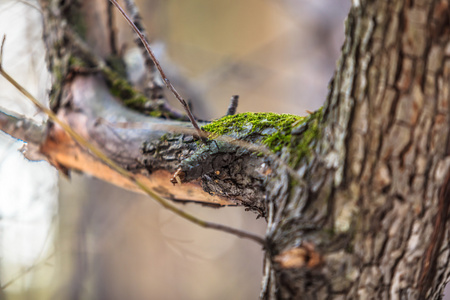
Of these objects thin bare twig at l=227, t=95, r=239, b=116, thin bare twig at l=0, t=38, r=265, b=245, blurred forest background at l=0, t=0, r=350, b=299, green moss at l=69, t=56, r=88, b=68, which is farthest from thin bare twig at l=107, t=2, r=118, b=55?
blurred forest background at l=0, t=0, r=350, b=299

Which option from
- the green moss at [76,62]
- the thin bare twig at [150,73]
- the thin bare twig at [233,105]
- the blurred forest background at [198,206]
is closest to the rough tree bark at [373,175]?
the thin bare twig at [233,105]

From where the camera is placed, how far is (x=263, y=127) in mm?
585

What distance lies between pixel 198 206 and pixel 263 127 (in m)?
1.86

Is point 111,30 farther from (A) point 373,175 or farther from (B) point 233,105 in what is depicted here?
(A) point 373,175

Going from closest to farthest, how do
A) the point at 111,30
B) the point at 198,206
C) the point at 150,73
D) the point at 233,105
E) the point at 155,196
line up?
1. the point at 155,196
2. the point at 233,105
3. the point at 150,73
4. the point at 111,30
5. the point at 198,206

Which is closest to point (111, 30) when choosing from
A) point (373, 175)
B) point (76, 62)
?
point (76, 62)

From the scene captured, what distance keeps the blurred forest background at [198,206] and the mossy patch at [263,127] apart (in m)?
1.35

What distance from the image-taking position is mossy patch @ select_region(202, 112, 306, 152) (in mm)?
531

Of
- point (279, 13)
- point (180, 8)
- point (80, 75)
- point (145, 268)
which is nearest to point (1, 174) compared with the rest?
point (80, 75)

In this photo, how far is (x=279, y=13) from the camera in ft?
8.30

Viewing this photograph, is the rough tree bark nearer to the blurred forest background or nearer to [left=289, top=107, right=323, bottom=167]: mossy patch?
[left=289, top=107, right=323, bottom=167]: mossy patch

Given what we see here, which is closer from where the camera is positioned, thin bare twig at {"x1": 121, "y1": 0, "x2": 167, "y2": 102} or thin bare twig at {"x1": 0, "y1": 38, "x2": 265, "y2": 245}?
thin bare twig at {"x1": 0, "y1": 38, "x2": 265, "y2": 245}

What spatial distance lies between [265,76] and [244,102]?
0.80ft

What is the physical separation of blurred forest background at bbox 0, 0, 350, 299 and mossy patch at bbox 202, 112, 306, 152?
4.44 ft
